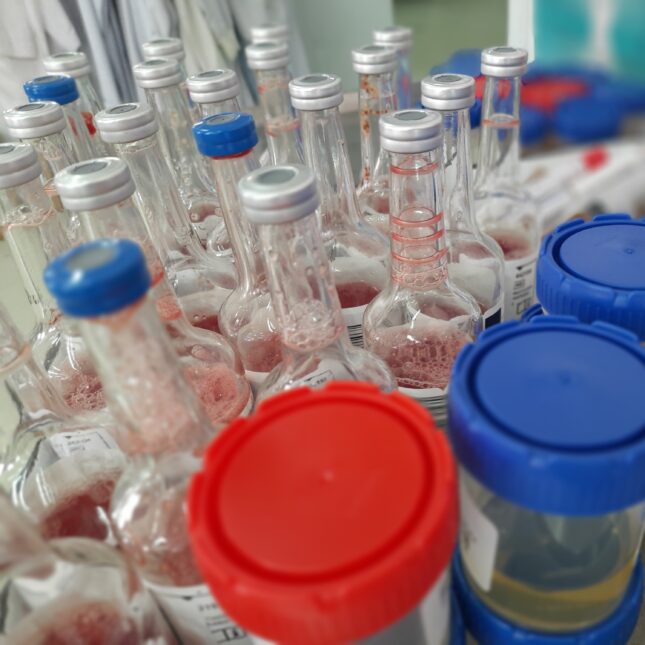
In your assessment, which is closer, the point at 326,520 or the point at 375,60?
the point at 326,520

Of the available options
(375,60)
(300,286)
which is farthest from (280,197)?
(375,60)

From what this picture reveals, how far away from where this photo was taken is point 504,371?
10.9 inches

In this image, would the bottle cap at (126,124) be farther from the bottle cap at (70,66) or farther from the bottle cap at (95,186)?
the bottle cap at (70,66)

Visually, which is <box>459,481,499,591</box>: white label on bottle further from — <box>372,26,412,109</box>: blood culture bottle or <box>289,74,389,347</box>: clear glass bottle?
<box>372,26,412,109</box>: blood culture bottle

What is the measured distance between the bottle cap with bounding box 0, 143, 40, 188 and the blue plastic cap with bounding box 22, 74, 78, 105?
0.45ft

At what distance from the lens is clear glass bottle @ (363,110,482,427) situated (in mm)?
345

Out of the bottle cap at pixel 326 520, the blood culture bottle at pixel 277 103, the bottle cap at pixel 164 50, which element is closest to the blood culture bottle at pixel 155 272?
the bottle cap at pixel 326 520

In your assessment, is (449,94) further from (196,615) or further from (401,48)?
(196,615)

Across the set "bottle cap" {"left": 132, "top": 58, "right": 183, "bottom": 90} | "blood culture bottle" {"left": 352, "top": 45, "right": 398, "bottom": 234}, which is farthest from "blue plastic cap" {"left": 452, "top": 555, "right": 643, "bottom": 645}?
"bottle cap" {"left": 132, "top": 58, "right": 183, "bottom": 90}

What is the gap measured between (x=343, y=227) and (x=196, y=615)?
0.31 metres

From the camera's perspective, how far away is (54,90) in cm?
49

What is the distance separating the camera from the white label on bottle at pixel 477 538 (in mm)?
281

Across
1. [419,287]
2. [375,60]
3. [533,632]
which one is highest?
[375,60]

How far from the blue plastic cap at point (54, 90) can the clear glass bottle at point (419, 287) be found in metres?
0.29
